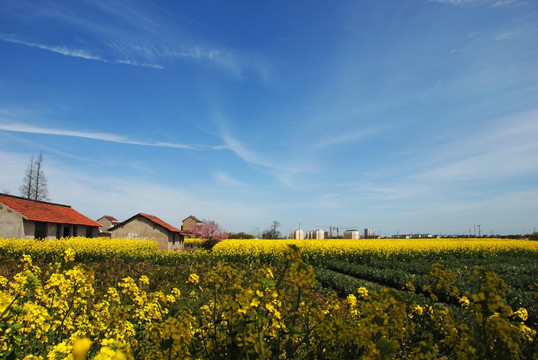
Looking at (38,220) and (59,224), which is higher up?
(38,220)

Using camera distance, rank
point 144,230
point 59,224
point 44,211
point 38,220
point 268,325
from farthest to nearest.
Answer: point 144,230, point 59,224, point 44,211, point 38,220, point 268,325

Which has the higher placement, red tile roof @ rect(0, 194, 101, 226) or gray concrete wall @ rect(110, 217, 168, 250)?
red tile roof @ rect(0, 194, 101, 226)

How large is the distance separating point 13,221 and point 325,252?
2350 centimetres

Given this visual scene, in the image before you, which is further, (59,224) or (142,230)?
(142,230)

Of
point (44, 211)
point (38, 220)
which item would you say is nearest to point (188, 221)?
point (44, 211)

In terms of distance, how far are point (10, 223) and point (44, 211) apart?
4307mm

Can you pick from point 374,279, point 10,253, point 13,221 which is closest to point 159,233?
point 13,221

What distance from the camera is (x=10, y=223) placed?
2345 centimetres

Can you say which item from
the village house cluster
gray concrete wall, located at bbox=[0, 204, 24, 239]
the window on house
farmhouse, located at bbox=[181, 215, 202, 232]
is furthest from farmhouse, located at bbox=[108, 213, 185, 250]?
farmhouse, located at bbox=[181, 215, 202, 232]

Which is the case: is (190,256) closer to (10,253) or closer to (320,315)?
(10,253)

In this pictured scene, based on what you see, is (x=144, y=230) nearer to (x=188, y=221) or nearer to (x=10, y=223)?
(x=10, y=223)

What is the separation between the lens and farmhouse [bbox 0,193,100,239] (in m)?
23.5

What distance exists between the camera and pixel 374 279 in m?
13.8

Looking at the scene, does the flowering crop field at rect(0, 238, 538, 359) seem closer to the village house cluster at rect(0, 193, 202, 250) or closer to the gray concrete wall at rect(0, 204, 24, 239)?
the gray concrete wall at rect(0, 204, 24, 239)
